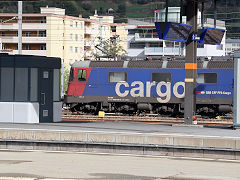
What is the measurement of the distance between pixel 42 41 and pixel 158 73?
8170 centimetres

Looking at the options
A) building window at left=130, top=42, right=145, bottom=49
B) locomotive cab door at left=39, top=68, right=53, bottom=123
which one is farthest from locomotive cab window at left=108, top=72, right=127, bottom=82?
building window at left=130, top=42, right=145, bottom=49

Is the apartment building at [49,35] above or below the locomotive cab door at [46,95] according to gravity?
above

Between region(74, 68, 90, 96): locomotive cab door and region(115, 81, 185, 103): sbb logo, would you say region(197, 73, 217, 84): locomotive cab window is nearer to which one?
region(115, 81, 185, 103): sbb logo

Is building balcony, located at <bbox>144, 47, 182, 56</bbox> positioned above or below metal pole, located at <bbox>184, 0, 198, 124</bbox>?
above

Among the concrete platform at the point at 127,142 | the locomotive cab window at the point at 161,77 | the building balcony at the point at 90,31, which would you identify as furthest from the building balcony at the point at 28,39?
the concrete platform at the point at 127,142

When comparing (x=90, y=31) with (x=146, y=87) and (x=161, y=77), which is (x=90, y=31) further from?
(x=161, y=77)

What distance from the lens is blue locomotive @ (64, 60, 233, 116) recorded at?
3884cm

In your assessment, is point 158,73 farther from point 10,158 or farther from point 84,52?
point 84,52

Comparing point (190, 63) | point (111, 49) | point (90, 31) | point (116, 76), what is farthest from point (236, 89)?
point (90, 31)

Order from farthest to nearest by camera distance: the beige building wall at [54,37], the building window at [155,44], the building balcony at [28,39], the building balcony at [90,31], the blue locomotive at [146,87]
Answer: the building balcony at [90,31], the beige building wall at [54,37], the building balcony at [28,39], the building window at [155,44], the blue locomotive at [146,87]

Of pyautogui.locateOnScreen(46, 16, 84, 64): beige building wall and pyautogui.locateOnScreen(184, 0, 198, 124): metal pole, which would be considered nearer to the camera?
pyautogui.locateOnScreen(184, 0, 198, 124): metal pole

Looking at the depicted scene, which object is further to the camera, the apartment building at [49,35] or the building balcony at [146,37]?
the apartment building at [49,35]

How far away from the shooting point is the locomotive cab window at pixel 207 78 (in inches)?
1522

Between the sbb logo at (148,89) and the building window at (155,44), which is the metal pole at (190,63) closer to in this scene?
the sbb logo at (148,89)
